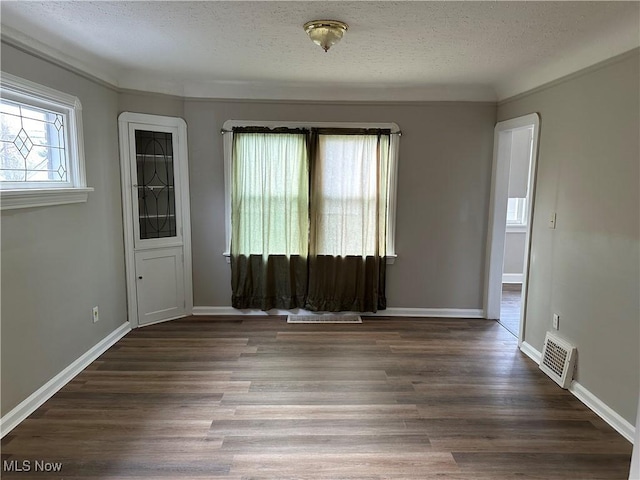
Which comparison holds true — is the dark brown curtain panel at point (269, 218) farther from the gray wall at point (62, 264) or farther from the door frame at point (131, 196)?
the gray wall at point (62, 264)

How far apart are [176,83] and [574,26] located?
3291mm

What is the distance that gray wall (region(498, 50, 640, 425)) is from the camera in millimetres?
2416

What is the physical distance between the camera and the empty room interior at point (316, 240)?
90.7 inches

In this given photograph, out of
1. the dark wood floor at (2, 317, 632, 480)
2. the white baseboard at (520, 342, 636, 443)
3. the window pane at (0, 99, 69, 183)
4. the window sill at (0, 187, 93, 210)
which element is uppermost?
the window pane at (0, 99, 69, 183)

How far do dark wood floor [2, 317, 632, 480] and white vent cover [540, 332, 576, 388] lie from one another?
95mm

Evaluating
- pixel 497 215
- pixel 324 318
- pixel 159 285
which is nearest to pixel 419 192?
pixel 497 215

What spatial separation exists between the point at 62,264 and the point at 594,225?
12.0 ft

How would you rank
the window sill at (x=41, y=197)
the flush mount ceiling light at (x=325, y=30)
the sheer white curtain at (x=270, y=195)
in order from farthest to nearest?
the sheer white curtain at (x=270, y=195)
the flush mount ceiling light at (x=325, y=30)
the window sill at (x=41, y=197)

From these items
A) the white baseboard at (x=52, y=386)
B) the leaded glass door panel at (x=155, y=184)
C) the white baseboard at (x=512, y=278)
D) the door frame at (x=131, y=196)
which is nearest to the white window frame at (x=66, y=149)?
the door frame at (x=131, y=196)

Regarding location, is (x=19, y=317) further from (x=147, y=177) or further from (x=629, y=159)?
(x=629, y=159)

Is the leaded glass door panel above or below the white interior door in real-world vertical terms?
above

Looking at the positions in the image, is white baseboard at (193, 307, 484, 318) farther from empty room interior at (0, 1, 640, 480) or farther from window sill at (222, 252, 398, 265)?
window sill at (222, 252, 398, 265)

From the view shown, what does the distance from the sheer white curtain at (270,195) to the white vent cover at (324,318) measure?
69cm

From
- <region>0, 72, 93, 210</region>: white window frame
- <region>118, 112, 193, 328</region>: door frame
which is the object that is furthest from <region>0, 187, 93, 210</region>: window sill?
<region>118, 112, 193, 328</region>: door frame
